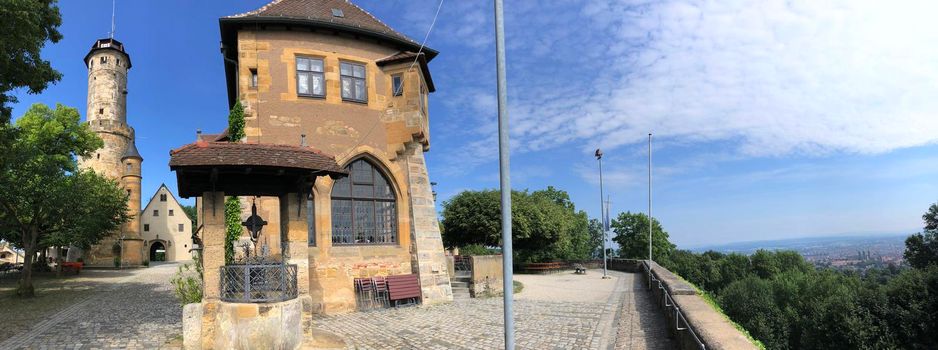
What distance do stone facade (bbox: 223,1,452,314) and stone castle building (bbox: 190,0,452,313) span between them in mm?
30

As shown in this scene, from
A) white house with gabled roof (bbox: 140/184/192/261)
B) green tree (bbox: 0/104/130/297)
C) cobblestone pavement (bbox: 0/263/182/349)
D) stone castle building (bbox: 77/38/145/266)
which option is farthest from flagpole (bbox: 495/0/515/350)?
white house with gabled roof (bbox: 140/184/192/261)

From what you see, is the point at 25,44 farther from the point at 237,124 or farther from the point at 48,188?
the point at 48,188

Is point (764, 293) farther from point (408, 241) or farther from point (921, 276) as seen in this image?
point (408, 241)

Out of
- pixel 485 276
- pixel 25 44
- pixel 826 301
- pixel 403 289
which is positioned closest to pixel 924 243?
pixel 826 301

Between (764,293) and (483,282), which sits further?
(764,293)

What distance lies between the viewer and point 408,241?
1593cm

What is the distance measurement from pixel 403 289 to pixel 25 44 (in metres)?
10.1

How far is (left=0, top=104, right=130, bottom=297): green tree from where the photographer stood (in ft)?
65.4

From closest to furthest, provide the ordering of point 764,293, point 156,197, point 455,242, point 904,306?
point 904,306, point 455,242, point 764,293, point 156,197

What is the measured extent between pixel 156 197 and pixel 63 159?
130 ft

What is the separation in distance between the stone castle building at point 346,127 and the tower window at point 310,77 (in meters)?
0.03

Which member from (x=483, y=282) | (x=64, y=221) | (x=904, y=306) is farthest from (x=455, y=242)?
(x=904, y=306)

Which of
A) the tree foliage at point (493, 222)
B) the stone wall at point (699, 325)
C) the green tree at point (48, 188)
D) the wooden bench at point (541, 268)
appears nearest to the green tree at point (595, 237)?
the tree foliage at point (493, 222)

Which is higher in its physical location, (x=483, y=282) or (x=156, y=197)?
(x=156, y=197)
